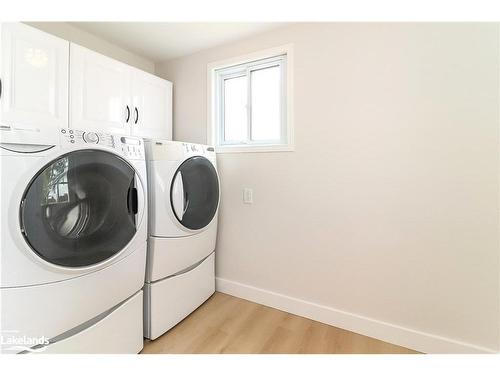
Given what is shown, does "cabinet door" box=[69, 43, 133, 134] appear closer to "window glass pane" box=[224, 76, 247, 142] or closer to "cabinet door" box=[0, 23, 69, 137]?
"cabinet door" box=[0, 23, 69, 137]

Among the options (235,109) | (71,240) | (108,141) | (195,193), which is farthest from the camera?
(235,109)

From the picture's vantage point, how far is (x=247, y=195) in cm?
190

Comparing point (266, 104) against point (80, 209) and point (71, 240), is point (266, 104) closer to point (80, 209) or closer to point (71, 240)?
point (80, 209)

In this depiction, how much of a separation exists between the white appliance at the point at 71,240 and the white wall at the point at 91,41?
122cm

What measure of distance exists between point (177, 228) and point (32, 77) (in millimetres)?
1213

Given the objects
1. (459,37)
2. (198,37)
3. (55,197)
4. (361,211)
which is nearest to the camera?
(55,197)

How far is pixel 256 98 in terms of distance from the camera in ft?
6.46

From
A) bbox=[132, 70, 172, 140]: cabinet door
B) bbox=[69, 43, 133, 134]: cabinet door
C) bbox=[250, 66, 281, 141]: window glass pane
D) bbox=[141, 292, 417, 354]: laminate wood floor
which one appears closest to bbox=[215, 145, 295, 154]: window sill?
bbox=[250, 66, 281, 141]: window glass pane

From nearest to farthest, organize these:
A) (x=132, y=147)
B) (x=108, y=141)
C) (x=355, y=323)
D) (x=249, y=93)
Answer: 1. (x=108, y=141)
2. (x=132, y=147)
3. (x=355, y=323)
4. (x=249, y=93)

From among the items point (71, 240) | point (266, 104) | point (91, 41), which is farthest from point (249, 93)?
point (71, 240)

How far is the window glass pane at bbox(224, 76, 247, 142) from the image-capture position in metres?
2.04
